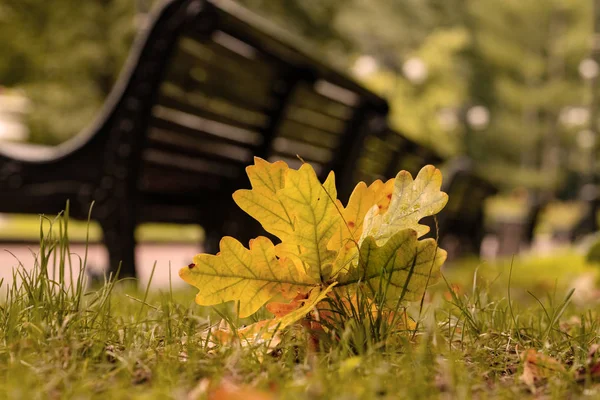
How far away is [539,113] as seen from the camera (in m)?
41.1

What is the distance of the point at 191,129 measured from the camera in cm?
315

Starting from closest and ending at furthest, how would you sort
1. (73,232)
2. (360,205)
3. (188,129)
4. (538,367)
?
(538,367) → (360,205) → (188,129) → (73,232)

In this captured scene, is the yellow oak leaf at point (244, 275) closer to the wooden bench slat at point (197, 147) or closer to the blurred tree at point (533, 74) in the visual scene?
the wooden bench slat at point (197, 147)

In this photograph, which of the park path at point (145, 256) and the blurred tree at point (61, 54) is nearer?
the park path at point (145, 256)

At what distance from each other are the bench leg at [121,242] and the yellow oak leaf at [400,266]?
1.80 metres

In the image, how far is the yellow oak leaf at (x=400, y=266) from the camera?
1.23 metres

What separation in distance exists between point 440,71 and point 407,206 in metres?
19.4

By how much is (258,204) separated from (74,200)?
199 cm

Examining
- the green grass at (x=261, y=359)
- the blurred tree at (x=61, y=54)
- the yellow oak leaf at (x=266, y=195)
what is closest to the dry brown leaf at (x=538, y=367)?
the green grass at (x=261, y=359)

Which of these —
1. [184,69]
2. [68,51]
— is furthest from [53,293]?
[68,51]

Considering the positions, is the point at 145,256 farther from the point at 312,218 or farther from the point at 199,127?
the point at 312,218

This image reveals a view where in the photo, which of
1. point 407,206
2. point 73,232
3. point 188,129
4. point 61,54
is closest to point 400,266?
point 407,206

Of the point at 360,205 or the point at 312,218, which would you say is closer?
the point at 312,218

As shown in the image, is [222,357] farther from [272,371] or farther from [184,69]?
[184,69]
